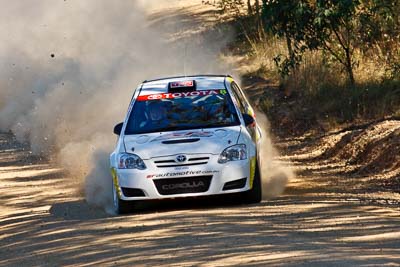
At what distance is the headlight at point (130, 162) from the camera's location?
14.5m

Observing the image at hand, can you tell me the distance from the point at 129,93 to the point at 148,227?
46.2 ft

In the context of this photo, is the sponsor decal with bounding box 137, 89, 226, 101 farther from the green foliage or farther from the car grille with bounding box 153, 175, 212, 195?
the green foliage

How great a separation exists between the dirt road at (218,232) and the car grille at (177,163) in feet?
1.86

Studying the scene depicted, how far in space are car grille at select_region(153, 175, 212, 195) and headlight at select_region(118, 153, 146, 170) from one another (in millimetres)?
277

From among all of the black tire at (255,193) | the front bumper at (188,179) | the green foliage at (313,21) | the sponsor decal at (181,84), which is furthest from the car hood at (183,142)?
the green foliage at (313,21)

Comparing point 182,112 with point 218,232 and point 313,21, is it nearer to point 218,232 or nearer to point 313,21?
point 218,232

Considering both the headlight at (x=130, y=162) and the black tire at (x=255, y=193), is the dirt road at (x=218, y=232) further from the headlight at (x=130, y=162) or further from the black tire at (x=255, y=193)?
A: the headlight at (x=130, y=162)

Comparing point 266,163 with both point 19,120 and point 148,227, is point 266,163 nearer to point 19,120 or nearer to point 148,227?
point 148,227

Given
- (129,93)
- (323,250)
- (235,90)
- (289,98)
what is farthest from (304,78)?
(323,250)

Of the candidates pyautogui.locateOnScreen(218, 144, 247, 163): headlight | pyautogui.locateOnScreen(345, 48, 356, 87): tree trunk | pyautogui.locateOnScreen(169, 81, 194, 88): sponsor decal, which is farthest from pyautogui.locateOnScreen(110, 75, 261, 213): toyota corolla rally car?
pyautogui.locateOnScreen(345, 48, 356, 87): tree trunk

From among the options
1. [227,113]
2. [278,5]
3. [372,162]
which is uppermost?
[278,5]

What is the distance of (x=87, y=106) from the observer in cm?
2723

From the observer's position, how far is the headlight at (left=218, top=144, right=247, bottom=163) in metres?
14.4

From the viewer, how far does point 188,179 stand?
1441cm
